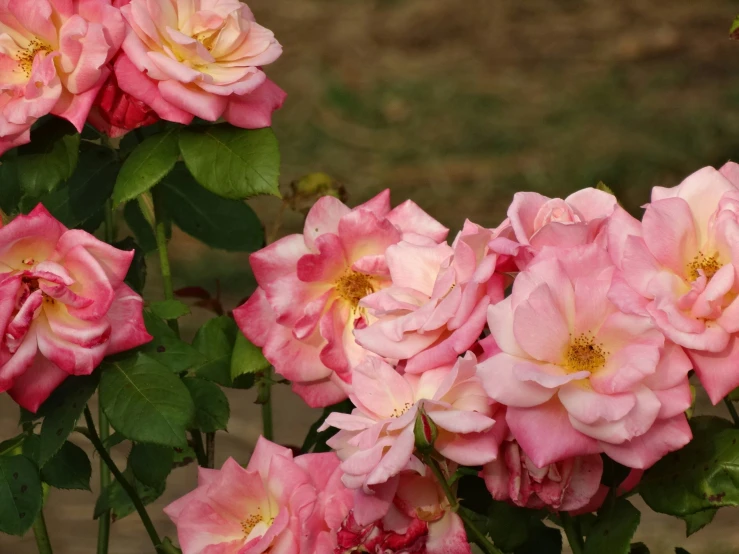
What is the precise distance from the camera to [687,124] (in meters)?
2.55

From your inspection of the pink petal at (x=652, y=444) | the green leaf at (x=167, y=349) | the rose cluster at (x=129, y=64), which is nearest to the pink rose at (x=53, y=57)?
the rose cluster at (x=129, y=64)

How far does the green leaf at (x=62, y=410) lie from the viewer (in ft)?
1.71

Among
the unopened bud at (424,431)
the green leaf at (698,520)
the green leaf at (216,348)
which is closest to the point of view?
the unopened bud at (424,431)

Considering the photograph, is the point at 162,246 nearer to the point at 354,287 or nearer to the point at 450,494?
the point at 354,287

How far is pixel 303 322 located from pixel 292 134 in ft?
6.61

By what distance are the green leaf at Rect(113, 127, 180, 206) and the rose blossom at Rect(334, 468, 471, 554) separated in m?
0.22

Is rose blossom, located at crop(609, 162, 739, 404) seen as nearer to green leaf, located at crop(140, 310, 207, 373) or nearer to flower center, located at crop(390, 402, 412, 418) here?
flower center, located at crop(390, 402, 412, 418)

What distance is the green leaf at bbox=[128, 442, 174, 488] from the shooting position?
2.02 feet

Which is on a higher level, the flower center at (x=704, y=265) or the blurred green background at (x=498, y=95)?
the flower center at (x=704, y=265)

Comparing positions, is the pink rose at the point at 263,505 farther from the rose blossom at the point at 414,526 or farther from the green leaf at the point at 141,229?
the green leaf at the point at 141,229

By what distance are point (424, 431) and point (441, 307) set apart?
0.18 ft

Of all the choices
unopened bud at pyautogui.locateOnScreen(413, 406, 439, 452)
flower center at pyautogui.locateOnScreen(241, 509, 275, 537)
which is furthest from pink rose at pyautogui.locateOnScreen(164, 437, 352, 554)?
unopened bud at pyautogui.locateOnScreen(413, 406, 439, 452)

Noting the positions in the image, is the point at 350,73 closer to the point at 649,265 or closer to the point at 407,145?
the point at 407,145

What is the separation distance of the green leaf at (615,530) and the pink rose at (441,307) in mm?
92
